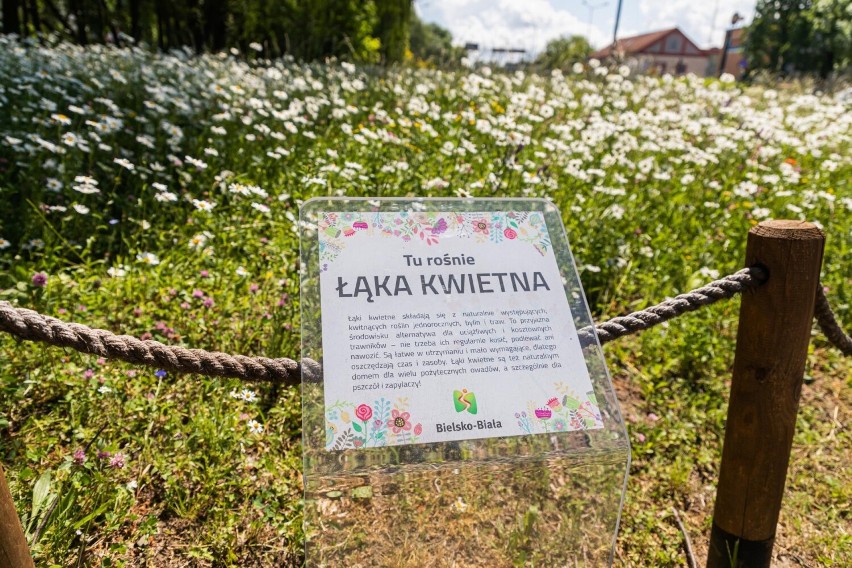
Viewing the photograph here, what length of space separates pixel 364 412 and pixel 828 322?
162 centimetres

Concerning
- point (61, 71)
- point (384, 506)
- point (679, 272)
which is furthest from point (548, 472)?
point (61, 71)

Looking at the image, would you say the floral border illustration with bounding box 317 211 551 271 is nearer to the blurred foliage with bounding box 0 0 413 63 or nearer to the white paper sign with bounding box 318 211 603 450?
the white paper sign with bounding box 318 211 603 450

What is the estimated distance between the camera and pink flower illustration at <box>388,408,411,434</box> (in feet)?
3.71

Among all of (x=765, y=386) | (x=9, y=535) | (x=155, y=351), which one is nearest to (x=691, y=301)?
(x=765, y=386)

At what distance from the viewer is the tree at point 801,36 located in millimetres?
25766

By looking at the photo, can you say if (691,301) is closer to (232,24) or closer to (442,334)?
(442,334)

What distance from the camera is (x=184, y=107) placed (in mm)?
3916

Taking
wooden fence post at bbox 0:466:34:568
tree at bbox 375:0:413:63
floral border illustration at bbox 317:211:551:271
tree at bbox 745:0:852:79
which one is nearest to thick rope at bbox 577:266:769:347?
floral border illustration at bbox 317:211:551:271

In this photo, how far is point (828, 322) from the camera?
1.90 m

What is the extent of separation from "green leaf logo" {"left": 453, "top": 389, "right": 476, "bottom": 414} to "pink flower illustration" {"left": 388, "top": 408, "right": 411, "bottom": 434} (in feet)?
0.33

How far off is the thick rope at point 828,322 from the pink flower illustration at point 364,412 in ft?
4.77

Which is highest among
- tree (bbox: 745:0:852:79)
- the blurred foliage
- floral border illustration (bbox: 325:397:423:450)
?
tree (bbox: 745:0:852:79)

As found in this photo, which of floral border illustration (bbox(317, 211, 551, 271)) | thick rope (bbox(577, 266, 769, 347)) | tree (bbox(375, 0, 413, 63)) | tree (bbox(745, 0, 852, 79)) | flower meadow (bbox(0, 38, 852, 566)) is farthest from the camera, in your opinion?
tree (bbox(745, 0, 852, 79))

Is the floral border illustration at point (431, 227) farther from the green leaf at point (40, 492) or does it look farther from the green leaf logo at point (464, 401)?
the green leaf at point (40, 492)
